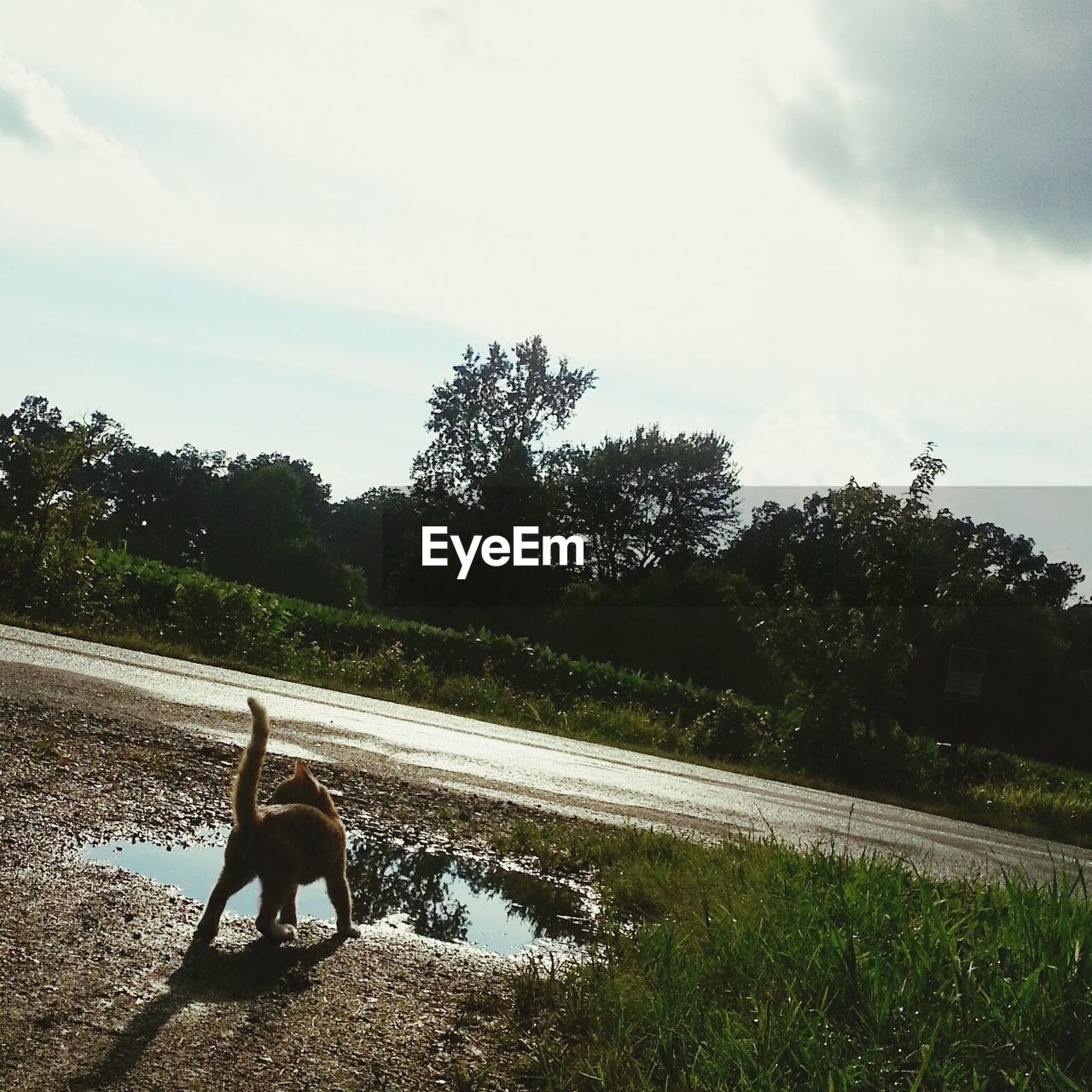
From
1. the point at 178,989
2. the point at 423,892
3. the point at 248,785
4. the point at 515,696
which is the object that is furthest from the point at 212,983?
the point at 515,696

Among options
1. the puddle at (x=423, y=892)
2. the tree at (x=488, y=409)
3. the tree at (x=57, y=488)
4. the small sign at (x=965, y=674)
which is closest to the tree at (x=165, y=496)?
the tree at (x=488, y=409)

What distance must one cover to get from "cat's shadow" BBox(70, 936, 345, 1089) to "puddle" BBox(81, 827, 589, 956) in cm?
57

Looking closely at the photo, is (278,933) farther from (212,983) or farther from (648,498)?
(648,498)

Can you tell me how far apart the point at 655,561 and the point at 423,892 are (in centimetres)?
6102

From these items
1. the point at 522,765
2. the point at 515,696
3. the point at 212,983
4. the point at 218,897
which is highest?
the point at 515,696

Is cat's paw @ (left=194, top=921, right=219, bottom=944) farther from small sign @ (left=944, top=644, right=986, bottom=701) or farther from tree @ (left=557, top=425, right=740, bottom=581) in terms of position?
tree @ (left=557, top=425, right=740, bottom=581)

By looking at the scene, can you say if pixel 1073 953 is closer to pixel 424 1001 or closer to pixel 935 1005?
pixel 935 1005

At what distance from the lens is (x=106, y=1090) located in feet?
10.2

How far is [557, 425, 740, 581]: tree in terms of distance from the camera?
217ft

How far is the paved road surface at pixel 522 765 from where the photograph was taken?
9664 millimetres

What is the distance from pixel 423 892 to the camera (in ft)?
18.9

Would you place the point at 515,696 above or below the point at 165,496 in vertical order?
below

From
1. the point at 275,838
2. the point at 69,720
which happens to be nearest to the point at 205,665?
the point at 69,720

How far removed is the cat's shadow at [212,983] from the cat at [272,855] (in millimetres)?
106
